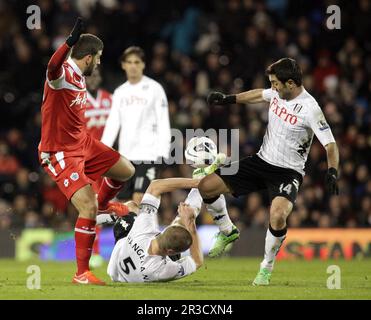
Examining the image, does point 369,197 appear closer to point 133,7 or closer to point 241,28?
point 241,28

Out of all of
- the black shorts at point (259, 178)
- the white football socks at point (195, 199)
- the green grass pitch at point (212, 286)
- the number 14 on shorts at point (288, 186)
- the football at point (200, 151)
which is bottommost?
the green grass pitch at point (212, 286)

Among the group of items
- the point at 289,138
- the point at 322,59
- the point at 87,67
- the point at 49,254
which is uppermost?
the point at 322,59

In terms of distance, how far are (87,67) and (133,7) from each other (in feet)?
28.4

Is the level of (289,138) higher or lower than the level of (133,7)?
lower

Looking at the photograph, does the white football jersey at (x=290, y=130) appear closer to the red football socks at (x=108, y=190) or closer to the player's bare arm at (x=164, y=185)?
the player's bare arm at (x=164, y=185)

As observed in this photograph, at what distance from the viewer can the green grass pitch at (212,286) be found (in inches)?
335

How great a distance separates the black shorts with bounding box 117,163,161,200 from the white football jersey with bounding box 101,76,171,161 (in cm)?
12

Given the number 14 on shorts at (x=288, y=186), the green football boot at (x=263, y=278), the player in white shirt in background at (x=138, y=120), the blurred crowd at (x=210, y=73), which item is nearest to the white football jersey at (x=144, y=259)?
the green football boot at (x=263, y=278)

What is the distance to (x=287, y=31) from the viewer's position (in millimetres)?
18109

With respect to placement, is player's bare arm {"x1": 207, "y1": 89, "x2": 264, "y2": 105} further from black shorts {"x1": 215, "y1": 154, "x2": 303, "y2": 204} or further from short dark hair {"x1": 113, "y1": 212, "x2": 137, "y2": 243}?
short dark hair {"x1": 113, "y1": 212, "x2": 137, "y2": 243}

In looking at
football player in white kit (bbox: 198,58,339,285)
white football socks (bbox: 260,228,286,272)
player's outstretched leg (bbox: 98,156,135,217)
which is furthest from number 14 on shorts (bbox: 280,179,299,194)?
player's outstretched leg (bbox: 98,156,135,217)

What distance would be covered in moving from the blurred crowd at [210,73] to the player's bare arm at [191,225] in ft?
19.3

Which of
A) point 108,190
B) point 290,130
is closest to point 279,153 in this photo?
point 290,130

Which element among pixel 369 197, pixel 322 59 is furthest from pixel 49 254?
pixel 322 59
